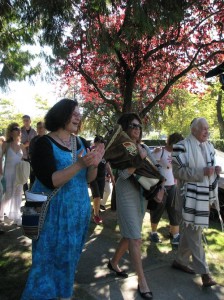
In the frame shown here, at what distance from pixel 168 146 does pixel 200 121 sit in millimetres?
1867

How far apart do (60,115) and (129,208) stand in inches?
60.4

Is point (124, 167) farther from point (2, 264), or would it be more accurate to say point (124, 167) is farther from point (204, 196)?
point (2, 264)

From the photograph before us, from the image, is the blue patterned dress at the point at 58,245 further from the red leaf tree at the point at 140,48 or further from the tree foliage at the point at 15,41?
the tree foliage at the point at 15,41

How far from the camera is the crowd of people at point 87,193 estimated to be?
105 inches

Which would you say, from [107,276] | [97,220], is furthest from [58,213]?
[97,220]

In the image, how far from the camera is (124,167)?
3820mm

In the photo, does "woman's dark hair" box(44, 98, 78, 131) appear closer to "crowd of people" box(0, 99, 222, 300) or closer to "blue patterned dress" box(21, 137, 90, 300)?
"crowd of people" box(0, 99, 222, 300)

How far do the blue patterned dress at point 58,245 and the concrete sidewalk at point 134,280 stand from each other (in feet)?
3.39

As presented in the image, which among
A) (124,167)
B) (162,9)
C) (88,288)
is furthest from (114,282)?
(162,9)

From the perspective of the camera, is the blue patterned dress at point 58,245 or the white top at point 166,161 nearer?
the blue patterned dress at point 58,245

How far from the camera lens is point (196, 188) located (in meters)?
4.17

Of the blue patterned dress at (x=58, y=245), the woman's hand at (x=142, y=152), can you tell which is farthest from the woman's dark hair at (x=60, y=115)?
the woman's hand at (x=142, y=152)

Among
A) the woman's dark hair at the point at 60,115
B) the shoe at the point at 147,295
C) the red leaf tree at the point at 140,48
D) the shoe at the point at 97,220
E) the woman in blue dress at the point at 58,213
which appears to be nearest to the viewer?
the woman in blue dress at the point at 58,213

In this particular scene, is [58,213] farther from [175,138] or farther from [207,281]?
[175,138]
